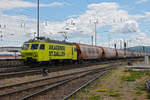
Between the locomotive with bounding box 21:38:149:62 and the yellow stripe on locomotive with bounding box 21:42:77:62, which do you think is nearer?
the yellow stripe on locomotive with bounding box 21:42:77:62

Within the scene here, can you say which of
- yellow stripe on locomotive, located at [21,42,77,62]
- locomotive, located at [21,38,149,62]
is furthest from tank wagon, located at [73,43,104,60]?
yellow stripe on locomotive, located at [21,42,77,62]

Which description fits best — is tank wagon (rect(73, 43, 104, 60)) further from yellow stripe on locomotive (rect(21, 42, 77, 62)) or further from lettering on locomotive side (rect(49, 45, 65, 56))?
yellow stripe on locomotive (rect(21, 42, 77, 62))

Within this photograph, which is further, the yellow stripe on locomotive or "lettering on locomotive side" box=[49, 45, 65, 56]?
"lettering on locomotive side" box=[49, 45, 65, 56]

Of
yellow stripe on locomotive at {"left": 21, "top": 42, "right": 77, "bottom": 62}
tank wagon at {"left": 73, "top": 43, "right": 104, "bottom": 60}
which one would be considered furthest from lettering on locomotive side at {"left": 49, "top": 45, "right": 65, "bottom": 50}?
tank wagon at {"left": 73, "top": 43, "right": 104, "bottom": 60}

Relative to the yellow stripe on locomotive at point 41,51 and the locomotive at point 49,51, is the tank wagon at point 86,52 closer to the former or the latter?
the locomotive at point 49,51

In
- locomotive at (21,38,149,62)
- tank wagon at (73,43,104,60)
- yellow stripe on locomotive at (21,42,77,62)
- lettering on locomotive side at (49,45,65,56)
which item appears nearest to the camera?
yellow stripe on locomotive at (21,42,77,62)

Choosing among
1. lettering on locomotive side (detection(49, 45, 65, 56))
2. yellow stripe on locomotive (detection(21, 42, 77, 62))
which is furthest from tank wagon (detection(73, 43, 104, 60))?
yellow stripe on locomotive (detection(21, 42, 77, 62))

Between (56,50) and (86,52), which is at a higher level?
(56,50)

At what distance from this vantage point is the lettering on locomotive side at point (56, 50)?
24.4 metres

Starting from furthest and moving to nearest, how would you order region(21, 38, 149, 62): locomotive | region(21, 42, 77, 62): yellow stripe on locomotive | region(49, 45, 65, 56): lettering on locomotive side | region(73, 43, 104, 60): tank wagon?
region(73, 43, 104, 60): tank wagon
region(49, 45, 65, 56): lettering on locomotive side
region(21, 38, 149, 62): locomotive
region(21, 42, 77, 62): yellow stripe on locomotive

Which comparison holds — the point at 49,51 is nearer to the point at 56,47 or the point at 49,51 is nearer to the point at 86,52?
the point at 56,47

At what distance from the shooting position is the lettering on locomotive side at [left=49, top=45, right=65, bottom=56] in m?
24.4

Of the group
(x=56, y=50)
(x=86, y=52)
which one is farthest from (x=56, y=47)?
(x=86, y=52)

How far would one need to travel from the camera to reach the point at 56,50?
25.7m
